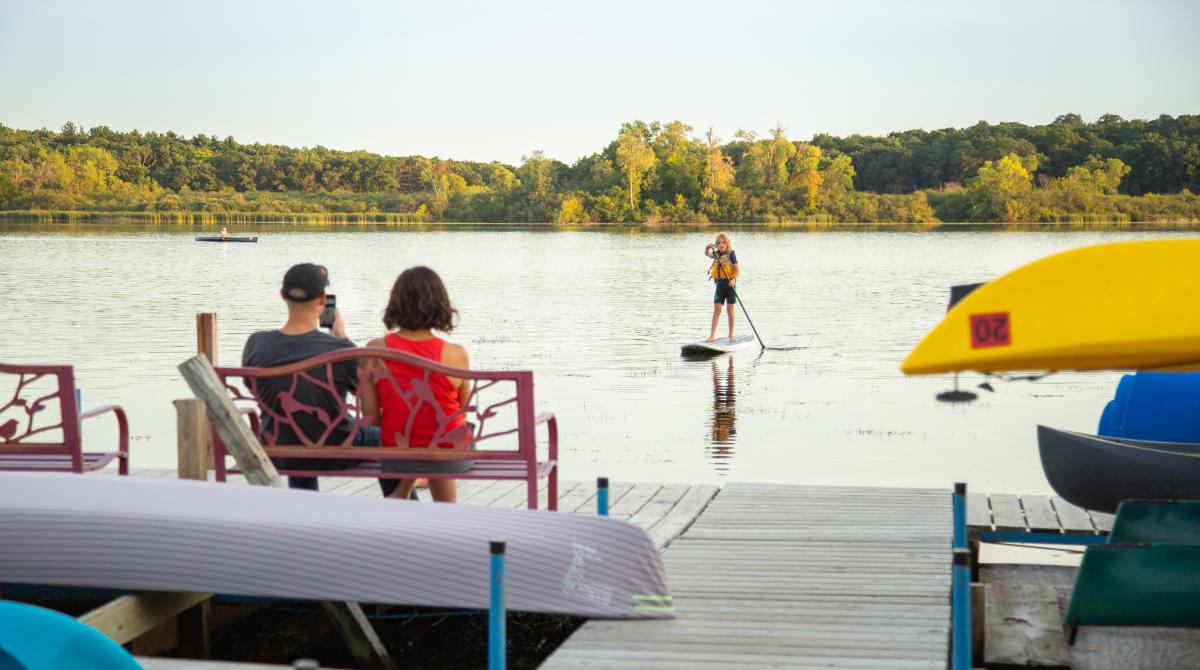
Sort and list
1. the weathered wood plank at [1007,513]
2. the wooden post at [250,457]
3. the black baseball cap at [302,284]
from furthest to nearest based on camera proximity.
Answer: the weathered wood plank at [1007,513], the black baseball cap at [302,284], the wooden post at [250,457]

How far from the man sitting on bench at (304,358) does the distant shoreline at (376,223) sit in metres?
108

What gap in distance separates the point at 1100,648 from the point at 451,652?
9.01 feet

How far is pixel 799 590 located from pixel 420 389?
1726 mm

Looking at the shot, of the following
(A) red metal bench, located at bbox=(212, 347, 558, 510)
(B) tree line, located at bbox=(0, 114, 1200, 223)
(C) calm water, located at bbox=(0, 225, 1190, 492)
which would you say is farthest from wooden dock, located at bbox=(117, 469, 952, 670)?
(B) tree line, located at bbox=(0, 114, 1200, 223)

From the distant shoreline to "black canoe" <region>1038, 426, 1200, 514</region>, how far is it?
106 metres

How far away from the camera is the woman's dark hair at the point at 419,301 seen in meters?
5.86

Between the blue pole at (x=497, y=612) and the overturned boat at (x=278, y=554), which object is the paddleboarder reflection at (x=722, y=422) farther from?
the blue pole at (x=497, y=612)

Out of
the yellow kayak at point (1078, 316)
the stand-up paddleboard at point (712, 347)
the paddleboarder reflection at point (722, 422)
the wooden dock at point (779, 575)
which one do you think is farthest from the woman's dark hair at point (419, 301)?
the stand-up paddleboard at point (712, 347)

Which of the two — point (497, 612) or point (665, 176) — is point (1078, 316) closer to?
point (497, 612)

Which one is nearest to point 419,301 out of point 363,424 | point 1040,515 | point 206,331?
point 363,424

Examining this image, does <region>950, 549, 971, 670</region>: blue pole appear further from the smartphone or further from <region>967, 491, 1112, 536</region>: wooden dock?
the smartphone

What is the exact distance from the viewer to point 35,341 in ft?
70.6

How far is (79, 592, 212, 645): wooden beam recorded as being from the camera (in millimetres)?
4438

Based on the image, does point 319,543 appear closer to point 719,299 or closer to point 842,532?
point 842,532
